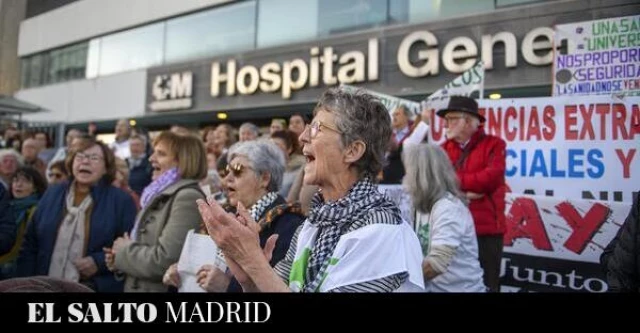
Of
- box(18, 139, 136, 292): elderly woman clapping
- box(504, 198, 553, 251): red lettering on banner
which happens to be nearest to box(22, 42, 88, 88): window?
box(18, 139, 136, 292): elderly woman clapping

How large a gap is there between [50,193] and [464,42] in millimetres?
3370

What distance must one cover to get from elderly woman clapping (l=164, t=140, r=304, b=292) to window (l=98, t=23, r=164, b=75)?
0.43m

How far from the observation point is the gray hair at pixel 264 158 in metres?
1.75

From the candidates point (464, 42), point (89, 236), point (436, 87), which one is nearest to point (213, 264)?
point (89, 236)

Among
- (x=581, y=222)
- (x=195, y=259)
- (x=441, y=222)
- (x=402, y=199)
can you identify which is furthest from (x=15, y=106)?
(x=581, y=222)

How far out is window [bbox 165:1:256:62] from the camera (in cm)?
159

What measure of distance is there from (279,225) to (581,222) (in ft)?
4.90

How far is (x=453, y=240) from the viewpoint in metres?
2.10

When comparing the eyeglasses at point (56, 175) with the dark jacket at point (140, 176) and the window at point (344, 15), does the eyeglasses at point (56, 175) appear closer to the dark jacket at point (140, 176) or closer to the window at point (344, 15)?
the dark jacket at point (140, 176)

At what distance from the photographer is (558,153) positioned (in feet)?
7.39

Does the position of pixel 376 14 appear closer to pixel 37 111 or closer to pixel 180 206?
pixel 180 206

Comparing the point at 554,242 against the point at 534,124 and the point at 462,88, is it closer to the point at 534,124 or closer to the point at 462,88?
the point at 534,124

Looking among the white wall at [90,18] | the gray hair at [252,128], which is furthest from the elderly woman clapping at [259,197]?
the gray hair at [252,128]

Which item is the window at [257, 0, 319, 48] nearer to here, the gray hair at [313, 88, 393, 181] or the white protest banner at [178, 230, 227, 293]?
the gray hair at [313, 88, 393, 181]
